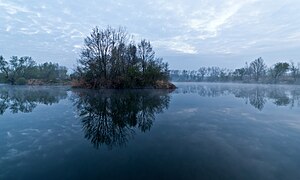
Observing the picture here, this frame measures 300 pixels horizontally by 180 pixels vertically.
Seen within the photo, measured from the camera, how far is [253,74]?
92.3m

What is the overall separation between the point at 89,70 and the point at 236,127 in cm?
2803

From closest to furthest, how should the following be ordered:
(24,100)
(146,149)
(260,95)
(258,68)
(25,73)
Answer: (146,149) → (24,100) → (260,95) → (25,73) → (258,68)

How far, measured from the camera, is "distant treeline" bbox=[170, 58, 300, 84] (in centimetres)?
7250

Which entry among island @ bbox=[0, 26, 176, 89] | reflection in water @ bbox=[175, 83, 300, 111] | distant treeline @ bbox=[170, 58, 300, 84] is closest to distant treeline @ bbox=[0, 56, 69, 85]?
island @ bbox=[0, 26, 176, 89]

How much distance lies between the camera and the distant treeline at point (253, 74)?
72500 mm

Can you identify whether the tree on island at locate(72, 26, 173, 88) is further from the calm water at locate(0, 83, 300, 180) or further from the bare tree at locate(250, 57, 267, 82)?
the bare tree at locate(250, 57, 267, 82)

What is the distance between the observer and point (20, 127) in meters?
7.22

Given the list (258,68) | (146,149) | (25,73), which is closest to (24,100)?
(146,149)

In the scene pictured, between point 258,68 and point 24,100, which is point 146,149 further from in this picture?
point 258,68

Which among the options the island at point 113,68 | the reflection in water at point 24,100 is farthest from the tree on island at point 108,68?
the reflection in water at point 24,100

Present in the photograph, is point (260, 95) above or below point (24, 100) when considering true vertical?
below

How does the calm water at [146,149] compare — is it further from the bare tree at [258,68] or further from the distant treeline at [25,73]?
the bare tree at [258,68]

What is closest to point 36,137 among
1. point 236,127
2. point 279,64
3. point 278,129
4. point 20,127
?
point 20,127

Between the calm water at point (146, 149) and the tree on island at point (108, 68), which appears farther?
the tree on island at point (108, 68)
